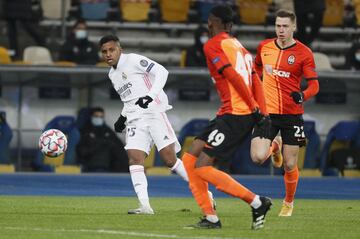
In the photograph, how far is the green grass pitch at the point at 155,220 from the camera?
1000 cm

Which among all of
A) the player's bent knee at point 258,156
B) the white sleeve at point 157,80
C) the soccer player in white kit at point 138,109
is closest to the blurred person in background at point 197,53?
the soccer player in white kit at point 138,109

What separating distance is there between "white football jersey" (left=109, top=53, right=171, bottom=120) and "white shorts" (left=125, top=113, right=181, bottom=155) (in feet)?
0.31

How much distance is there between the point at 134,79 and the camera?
43.4 ft

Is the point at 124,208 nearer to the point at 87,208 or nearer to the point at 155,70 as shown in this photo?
the point at 87,208

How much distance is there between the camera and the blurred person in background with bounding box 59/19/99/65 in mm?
22938

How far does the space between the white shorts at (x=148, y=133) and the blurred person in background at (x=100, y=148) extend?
9.00m

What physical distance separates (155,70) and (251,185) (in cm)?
731

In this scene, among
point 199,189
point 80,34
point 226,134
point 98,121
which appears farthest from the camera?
point 80,34

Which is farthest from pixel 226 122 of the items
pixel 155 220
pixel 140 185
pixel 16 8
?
pixel 16 8

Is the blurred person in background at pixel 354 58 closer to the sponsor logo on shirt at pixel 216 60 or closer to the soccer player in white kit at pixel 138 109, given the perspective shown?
the soccer player in white kit at pixel 138 109

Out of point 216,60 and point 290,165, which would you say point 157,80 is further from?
point 216,60

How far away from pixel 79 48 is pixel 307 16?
4805 millimetres

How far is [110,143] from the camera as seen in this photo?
2227 centimetres

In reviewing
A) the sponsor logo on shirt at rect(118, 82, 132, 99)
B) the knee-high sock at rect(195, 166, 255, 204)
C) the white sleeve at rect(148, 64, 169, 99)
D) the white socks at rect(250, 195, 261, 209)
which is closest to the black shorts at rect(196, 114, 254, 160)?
the knee-high sock at rect(195, 166, 255, 204)
